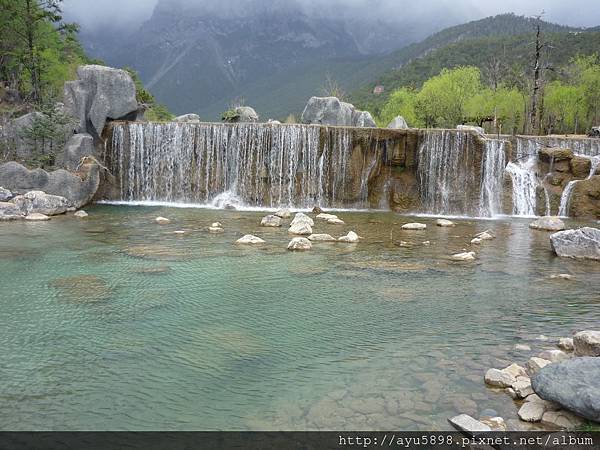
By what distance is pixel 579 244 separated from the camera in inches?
530

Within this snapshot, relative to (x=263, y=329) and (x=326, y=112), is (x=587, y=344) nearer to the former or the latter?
(x=263, y=329)

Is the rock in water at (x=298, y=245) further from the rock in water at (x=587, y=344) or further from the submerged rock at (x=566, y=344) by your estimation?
the rock in water at (x=587, y=344)

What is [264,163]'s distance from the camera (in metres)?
23.8

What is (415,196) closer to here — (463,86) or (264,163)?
(264,163)

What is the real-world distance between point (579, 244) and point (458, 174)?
32.7ft

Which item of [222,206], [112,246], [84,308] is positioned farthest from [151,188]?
[84,308]

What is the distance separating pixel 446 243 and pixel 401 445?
10913 mm

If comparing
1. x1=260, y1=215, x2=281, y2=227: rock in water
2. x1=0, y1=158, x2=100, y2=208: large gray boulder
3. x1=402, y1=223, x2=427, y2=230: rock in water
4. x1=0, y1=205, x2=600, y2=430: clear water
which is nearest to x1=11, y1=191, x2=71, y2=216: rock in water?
x1=0, y1=158, x2=100, y2=208: large gray boulder

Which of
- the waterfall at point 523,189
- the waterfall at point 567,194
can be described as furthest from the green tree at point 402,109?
the waterfall at point 567,194

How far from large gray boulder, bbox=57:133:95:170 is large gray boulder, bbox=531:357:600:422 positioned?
2163 cm

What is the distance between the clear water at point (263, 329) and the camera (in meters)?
5.57

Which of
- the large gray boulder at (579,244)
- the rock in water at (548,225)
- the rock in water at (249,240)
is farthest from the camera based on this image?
the rock in water at (548,225)

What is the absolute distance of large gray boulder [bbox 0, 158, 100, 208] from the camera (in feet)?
66.2

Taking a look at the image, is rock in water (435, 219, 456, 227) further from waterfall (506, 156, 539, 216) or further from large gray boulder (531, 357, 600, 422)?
large gray boulder (531, 357, 600, 422)
